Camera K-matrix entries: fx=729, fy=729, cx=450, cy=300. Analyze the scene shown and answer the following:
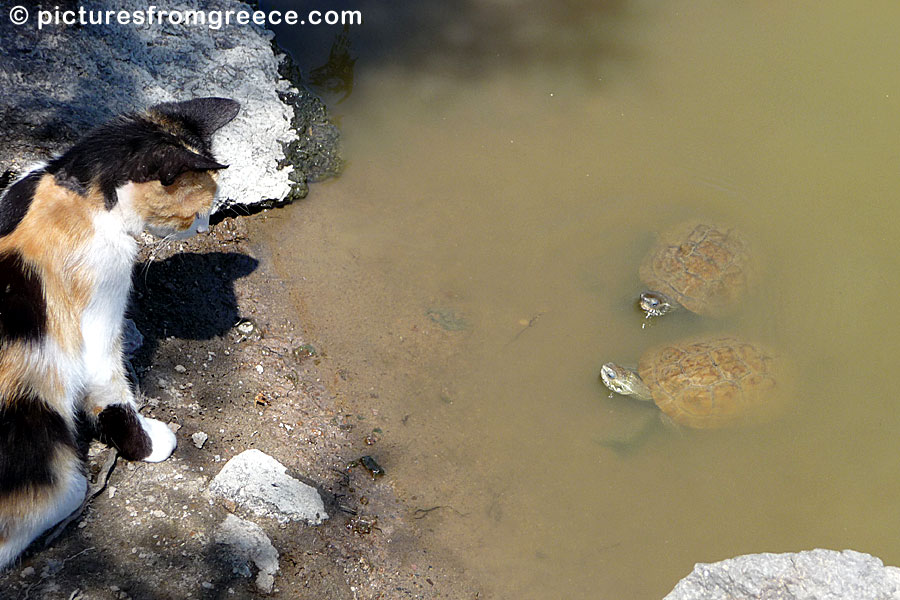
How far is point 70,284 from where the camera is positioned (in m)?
2.74

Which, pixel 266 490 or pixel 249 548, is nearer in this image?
pixel 249 548

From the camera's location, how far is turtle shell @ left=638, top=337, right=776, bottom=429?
4.52 metres

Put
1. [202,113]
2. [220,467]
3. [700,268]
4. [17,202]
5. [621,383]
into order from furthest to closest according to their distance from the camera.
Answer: [700,268]
[621,383]
[220,467]
[202,113]
[17,202]

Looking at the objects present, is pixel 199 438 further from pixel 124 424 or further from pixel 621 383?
pixel 621 383

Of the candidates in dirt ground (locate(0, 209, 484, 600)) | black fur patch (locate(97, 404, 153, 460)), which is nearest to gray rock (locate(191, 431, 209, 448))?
dirt ground (locate(0, 209, 484, 600))

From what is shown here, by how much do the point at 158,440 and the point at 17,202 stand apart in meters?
1.15

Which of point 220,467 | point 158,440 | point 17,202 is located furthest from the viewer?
point 220,467

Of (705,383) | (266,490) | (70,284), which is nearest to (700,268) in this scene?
(705,383)

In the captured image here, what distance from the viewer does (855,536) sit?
3953 mm

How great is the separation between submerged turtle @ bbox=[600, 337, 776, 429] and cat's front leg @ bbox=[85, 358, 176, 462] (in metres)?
2.55

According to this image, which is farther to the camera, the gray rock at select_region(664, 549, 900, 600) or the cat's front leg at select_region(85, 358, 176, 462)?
the gray rock at select_region(664, 549, 900, 600)

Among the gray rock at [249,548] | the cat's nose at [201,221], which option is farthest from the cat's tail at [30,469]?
the cat's nose at [201,221]

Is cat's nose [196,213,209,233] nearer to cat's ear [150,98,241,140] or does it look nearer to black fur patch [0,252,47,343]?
cat's ear [150,98,241,140]

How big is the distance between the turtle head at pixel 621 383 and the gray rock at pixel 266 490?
1.91 metres
